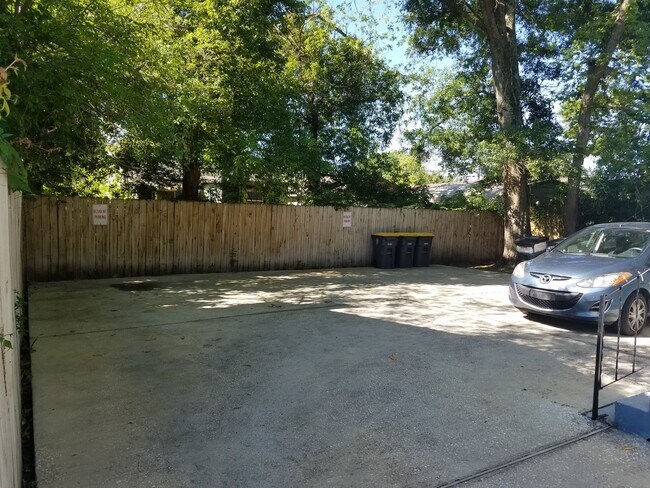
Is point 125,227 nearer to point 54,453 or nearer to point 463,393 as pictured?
point 54,453

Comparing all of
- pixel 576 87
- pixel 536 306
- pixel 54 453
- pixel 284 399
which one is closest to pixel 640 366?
pixel 536 306

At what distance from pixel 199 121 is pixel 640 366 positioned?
386 inches

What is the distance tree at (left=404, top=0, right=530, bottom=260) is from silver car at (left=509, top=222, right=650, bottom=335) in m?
6.95

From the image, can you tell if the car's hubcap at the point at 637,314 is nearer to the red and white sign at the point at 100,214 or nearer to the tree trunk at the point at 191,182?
the red and white sign at the point at 100,214

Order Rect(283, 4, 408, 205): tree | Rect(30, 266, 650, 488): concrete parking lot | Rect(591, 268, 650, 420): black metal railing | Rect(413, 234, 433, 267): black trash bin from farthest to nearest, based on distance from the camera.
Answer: Rect(283, 4, 408, 205): tree
Rect(413, 234, 433, 267): black trash bin
Rect(591, 268, 650, 420): black metal railing
Rect(30, 266, 650, 488): concrete parking lot

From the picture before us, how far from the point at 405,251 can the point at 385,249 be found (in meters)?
0.77

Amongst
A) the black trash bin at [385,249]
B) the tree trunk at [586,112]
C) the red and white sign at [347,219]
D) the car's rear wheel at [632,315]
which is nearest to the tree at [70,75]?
the car's rear wheel at [632,315]

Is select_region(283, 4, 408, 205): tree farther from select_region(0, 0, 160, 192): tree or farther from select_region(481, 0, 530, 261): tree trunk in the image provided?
select_region(0, 0, 160, 192): tree

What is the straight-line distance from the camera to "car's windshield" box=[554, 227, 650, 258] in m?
6.86

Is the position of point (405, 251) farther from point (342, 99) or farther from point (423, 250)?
point (342, 99)

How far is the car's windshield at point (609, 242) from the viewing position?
22.5ft

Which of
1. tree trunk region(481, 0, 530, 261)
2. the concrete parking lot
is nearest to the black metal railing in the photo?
the concrete parking lot

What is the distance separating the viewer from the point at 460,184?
79.4ft

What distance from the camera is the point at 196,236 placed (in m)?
11.6
